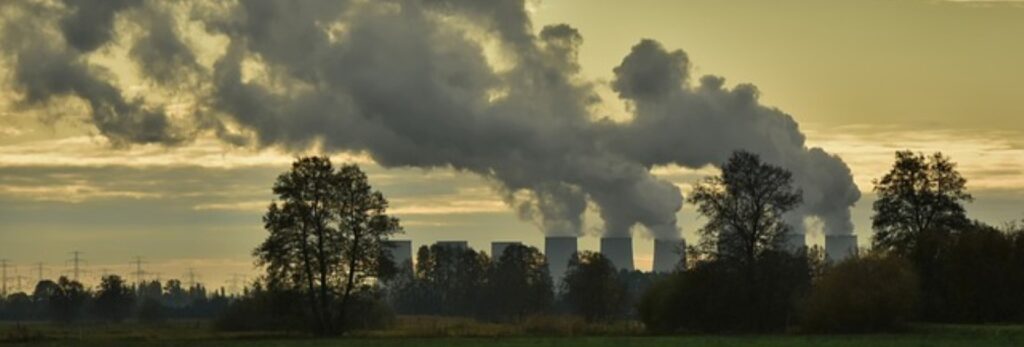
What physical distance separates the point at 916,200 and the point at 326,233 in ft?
126

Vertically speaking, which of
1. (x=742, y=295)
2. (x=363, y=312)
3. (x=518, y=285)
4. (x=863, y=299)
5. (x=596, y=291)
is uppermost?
(x=518, y=285)

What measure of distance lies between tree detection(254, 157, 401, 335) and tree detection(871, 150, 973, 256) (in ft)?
110

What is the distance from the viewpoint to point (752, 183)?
8862 cm

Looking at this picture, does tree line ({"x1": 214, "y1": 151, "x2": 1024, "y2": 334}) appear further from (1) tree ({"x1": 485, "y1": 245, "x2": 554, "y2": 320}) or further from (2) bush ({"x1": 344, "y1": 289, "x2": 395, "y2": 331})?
(1) tree ({"x1": 485, "y1": 245, "x2": 554, "y2": 320})

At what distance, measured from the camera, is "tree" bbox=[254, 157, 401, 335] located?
280 ft

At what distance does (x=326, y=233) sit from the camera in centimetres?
8550

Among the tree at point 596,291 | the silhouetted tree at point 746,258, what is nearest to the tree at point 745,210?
the silhouetted tree at point 746,258

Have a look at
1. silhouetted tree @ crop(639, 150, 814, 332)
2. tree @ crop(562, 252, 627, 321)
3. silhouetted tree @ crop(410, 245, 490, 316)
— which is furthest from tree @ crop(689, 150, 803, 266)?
silhouetted tree @ crop(410, 245, 490, 316)

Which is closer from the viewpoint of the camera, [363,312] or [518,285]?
[363,312]

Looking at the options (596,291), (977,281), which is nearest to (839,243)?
(596,291)

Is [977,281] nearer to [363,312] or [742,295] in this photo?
[742,295]

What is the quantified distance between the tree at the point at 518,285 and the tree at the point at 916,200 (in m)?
53.8

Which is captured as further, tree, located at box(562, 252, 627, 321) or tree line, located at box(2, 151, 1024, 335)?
tree, located at box(562, 252, 627, 321)

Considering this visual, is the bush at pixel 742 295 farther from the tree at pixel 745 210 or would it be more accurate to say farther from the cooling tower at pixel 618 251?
the cooling tower at pixel 618 251
